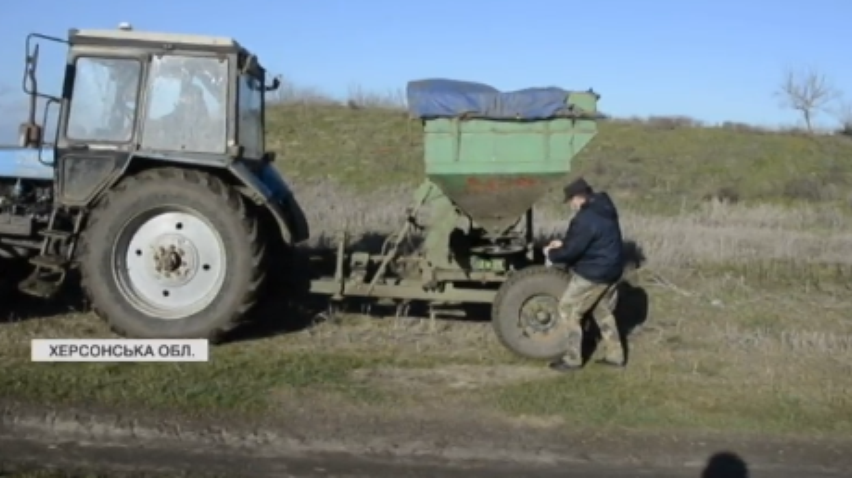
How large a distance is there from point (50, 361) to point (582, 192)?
4.46m

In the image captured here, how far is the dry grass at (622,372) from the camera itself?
26.8 feet

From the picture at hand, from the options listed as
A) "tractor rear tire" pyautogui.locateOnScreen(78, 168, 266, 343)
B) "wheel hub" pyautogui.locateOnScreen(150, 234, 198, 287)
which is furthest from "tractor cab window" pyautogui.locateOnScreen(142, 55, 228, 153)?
"wheel hub" pyautogui.locateOnScreen(150, 234, 198, 287)

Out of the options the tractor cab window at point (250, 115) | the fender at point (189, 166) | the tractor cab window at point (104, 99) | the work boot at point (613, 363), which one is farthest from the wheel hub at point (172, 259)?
the work boot at point (613, 363)

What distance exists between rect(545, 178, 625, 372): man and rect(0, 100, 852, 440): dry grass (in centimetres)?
23

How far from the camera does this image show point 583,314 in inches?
372

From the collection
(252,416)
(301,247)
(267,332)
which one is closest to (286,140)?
(301,247)

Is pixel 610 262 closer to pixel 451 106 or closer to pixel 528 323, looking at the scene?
Answer: pixel 528 323

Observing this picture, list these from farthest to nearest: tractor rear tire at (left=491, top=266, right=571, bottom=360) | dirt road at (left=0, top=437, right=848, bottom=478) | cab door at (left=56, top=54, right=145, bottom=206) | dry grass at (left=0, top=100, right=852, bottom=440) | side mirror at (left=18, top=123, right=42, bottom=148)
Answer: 1. side mirror at (left=18, top=123, right=42, bottom=148)
2. tractor rear tire at (left=491, top=266, right=571, bottom=360)
3. cab door at (left=56, top=54, right=145, bottom=206)
4. dry grass at (left=0, top=100, right=852, bottom=440)
5. dirt road at (left=0, top=437, right=848, bottom=478)

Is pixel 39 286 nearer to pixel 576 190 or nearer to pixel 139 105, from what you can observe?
pixel 139 105

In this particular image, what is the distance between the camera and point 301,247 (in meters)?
12.4

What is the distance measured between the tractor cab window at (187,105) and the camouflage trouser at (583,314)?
3172 mm

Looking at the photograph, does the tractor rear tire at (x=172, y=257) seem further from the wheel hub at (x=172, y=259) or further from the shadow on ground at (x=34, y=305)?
the shadow on ground at (x=34, y=305)

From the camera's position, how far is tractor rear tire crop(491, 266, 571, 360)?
969 cm

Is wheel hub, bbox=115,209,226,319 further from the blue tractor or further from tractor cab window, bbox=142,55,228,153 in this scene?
tractor cab window, bbox=142,55,228,153
